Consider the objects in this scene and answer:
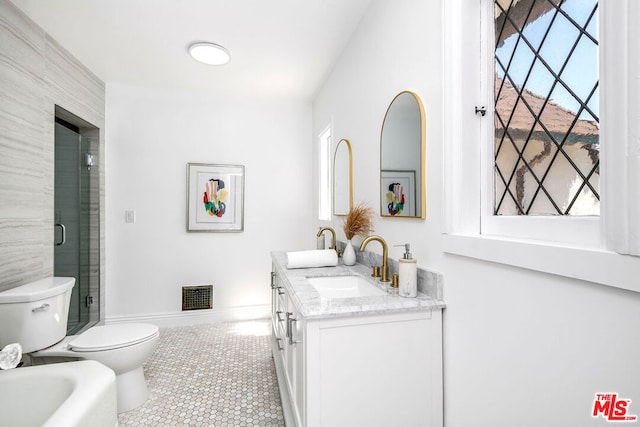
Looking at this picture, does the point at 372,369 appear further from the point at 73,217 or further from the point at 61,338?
the point at 73,217

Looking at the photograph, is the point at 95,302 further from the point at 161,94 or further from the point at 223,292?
the point at 161,94

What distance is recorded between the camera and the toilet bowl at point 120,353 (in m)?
1.73

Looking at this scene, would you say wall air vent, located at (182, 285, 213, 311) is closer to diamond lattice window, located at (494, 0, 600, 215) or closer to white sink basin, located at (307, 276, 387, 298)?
white sink basin, located at (307, 276, 387, 298)

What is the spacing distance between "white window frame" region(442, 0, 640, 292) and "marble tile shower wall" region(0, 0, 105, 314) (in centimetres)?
240

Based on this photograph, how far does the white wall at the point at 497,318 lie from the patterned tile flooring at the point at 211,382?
1127 millimetres

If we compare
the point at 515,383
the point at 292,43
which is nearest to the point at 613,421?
the point at 515,383

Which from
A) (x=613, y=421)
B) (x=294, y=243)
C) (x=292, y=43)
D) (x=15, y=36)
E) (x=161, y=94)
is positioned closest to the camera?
(x=613, y=421)

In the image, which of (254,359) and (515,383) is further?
(254,359)

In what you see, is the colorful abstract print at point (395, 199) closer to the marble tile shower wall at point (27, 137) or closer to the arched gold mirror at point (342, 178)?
the arched gold mirror at point (342, 178)

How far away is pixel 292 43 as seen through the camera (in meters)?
2.30

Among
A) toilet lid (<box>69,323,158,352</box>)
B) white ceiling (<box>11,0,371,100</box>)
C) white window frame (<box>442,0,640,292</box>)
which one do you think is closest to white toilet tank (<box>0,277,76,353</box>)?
toilet lid (<box>69,323,158,352</box>)

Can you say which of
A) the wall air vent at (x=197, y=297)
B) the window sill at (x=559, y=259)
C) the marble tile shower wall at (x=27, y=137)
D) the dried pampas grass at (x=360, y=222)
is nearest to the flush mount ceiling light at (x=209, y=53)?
the marble tile shower wall at (x=27, y=137)

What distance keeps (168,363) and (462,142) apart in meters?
2.44

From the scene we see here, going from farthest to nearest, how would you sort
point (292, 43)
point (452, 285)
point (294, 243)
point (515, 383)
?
point (294, 243)
point (292, 43)
point (452, 285)
point (515, 383)
